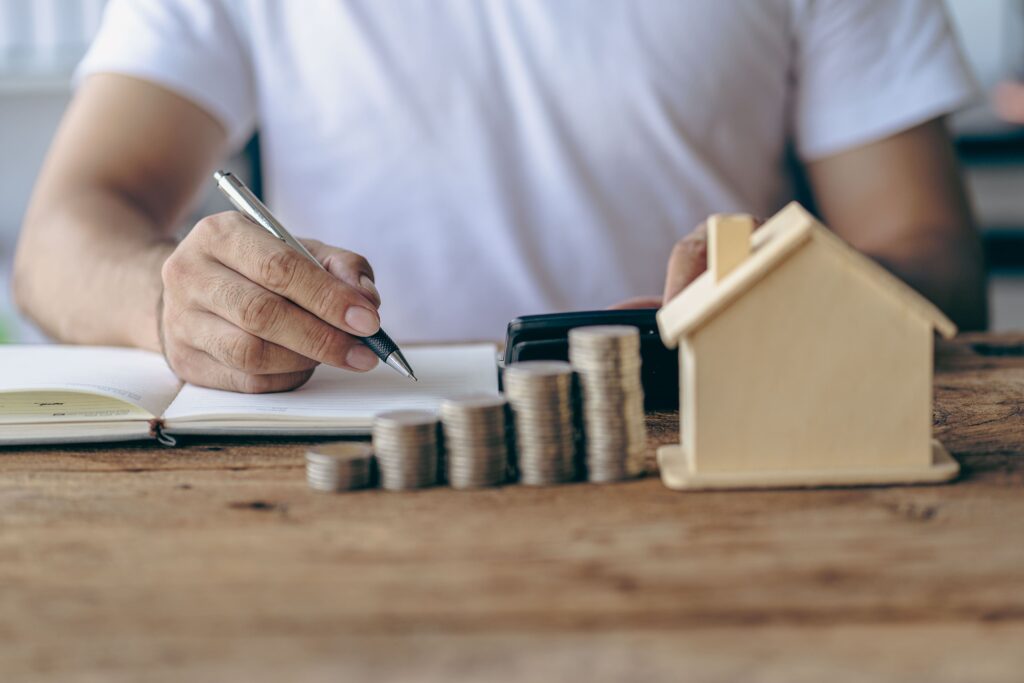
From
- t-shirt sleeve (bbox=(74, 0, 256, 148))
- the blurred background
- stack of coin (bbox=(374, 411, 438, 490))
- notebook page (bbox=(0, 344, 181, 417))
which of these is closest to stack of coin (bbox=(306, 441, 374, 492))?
stack of coin (bbox=(374, 411, 438, 490))

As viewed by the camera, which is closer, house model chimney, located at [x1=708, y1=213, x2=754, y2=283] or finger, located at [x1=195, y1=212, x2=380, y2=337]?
house model chimney, located at [x1=708, y1=213, x2=754, y2=283]

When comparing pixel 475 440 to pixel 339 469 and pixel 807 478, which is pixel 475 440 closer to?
pixel 339 469

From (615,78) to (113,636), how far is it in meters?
Answer: 1.29

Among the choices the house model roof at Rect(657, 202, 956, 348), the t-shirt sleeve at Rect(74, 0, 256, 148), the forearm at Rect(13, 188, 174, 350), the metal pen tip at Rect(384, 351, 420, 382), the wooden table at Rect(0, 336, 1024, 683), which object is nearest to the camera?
the wooden table at Rect(0, 336, 1024, 683)

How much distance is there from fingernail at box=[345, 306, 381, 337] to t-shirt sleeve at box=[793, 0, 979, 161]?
1.02 meters

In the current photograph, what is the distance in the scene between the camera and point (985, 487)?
0.64 m

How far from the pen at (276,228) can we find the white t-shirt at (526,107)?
1.98 feet

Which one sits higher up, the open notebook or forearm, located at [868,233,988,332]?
forearm, located at [868,233,988,332]

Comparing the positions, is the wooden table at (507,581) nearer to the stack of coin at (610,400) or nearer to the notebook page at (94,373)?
the stack of coin at (610,400)

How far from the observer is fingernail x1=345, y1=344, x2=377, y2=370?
0.87 meters

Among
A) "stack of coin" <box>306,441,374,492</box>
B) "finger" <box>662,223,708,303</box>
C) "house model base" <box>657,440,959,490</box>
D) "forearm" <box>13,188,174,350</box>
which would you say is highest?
"forearm" <box>13,188,174,350</box>

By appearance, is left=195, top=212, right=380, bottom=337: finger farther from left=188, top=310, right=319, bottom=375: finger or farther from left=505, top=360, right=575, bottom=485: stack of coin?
left=505, top=360, right=575, bottom=485: stack of coin

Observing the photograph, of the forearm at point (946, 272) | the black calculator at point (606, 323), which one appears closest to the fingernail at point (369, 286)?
the black calculator at point (606, 323)

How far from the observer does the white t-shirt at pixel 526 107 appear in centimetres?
157
